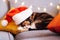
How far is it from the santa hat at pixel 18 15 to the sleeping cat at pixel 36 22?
5 centimetres

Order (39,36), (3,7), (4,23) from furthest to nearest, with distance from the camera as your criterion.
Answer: (3,7) < (4,23) < (39,36)

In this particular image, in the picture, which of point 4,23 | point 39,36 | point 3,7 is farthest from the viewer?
point 3,7

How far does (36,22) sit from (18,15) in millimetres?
238

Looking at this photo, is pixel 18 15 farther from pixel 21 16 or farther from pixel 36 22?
pixel 36 22

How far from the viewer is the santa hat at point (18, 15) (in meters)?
1.69

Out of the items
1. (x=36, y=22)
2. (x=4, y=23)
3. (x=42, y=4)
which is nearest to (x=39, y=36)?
(x=36, y=22)

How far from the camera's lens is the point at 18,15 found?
1.69 metres

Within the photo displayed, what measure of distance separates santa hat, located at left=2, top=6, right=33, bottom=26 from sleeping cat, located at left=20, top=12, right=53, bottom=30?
51mm

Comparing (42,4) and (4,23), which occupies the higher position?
(42,4)

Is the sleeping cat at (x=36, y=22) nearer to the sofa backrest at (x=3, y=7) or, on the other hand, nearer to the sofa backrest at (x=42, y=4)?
the sofa backrest at (x=42, y=4)

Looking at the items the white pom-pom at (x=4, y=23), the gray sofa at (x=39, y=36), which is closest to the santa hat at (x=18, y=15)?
the white pom-pom at (x=4, y=23)

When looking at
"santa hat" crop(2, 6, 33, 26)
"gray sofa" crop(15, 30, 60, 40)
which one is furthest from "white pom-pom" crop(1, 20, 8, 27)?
"gray sofa" crop(15, 30, 60, 40)

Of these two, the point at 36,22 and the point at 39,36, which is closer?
the point at 39,36

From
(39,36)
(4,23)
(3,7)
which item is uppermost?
(3,7)
